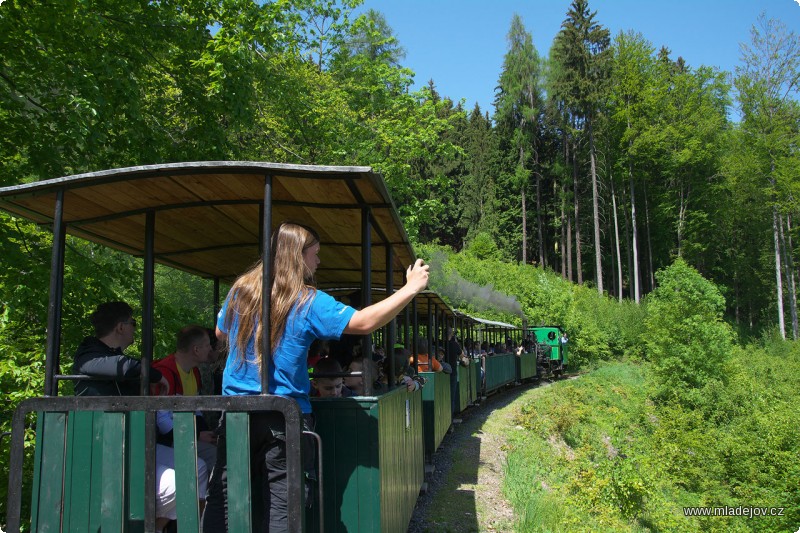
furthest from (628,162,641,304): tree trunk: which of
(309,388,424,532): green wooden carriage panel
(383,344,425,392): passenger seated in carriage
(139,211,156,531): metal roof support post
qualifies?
(139,211,156,531): metal roof support post

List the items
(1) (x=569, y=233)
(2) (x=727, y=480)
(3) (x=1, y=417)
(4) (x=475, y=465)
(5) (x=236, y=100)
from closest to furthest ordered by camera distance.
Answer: (3) (x=1, y=417)
(5) (x=236, y=100)
(4) (x=475, y=465)
(2) (x=727, y=480)
(1) (x=569, y=233)

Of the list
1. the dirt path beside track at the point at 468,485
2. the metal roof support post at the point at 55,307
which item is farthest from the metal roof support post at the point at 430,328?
the metal roof support post at the point at 55,307

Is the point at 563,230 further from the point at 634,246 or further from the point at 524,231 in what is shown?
the point at 634,246

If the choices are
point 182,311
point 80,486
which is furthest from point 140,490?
point 182,311

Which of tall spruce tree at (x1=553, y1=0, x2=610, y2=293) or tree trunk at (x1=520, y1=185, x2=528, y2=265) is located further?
tree trunk at (x1=520, y1=185, x2=528, y2=265)

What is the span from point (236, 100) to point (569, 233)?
53.6 m

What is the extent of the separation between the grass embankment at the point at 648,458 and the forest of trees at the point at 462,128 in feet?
22.4

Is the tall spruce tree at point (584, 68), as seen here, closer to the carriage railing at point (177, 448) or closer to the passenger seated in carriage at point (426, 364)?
the passenger seated in carriage at point (426, 364)

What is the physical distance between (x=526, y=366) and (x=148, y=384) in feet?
81.6

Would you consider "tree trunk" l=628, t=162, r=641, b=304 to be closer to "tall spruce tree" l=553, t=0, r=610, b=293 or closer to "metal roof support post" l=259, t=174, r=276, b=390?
"tall spruce tree" l=553, t=0, r=610, b=293

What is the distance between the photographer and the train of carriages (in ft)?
10.5

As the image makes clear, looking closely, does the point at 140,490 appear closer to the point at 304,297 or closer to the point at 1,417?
the point at 304,297

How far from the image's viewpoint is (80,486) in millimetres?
3389

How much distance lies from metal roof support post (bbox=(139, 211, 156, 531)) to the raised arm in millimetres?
1130
